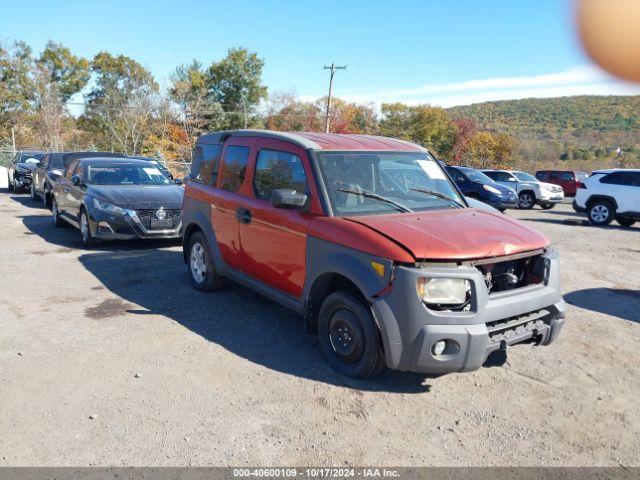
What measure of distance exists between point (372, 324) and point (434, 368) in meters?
0.53

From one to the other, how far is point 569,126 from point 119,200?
67049mm

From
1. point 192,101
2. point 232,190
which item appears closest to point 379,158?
point 232,190

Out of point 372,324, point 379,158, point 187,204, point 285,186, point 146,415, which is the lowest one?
point 146,415

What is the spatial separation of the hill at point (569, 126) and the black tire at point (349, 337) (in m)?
48.4

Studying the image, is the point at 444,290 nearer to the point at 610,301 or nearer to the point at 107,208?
the point at 610,301

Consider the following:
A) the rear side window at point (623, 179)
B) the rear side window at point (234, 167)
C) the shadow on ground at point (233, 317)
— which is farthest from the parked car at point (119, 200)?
the rear side window at point (623, 179)

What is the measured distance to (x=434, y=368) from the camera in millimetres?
3643

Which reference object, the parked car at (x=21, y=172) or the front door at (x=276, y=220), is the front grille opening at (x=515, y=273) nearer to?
the front door at (x=276, y=220)

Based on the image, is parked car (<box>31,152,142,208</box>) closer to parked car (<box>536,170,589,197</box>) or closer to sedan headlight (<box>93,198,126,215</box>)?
sedan headlight (<box>93,198,126,215</box>)

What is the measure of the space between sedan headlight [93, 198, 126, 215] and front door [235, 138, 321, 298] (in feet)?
13.0

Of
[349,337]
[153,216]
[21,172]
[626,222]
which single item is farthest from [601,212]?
[21,172]

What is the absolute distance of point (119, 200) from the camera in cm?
865

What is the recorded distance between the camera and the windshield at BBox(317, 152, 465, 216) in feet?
14.5

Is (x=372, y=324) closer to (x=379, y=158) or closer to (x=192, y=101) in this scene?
(x=379, y=158)
